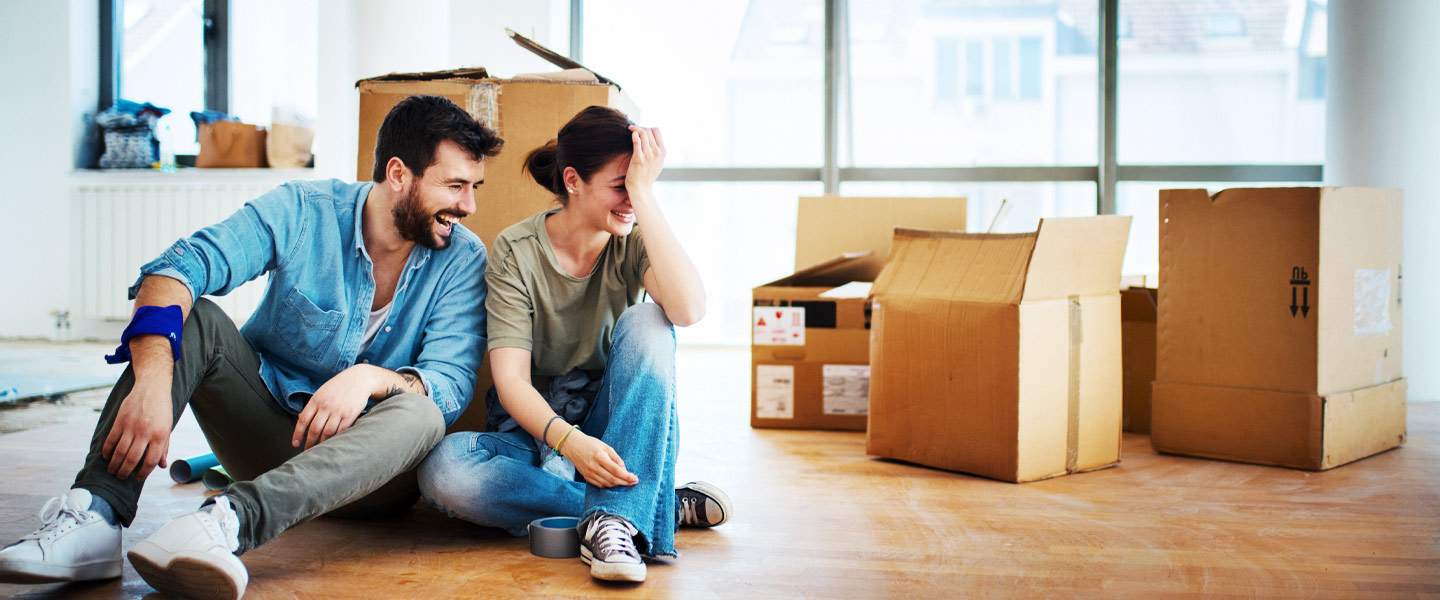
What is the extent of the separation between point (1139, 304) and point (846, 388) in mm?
799

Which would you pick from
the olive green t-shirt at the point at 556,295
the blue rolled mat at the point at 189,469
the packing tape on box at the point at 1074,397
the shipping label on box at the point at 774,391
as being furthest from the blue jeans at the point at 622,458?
the shipping label on box at the point at 774,391

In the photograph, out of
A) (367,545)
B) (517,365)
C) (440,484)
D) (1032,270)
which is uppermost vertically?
(1032,270)

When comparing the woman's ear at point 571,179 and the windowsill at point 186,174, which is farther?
the windowsill at point 186,174

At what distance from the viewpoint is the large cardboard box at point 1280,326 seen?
1.98 m

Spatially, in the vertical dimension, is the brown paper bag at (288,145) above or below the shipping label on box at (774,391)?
above

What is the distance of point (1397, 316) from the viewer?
221 cm

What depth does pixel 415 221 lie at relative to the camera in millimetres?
1386

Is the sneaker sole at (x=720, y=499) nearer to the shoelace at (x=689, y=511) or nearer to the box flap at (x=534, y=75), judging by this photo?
the shoelace at (x=689, y=511)

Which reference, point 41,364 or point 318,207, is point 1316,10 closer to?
point 318,207

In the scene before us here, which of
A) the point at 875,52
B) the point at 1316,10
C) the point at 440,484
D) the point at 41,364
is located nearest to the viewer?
the point at 440,484

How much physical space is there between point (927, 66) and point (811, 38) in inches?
21.8

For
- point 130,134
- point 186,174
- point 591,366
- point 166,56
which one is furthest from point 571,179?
point 166,56

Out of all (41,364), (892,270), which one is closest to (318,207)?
(892,270)

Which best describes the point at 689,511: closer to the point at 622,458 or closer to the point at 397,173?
the point at 622,458
